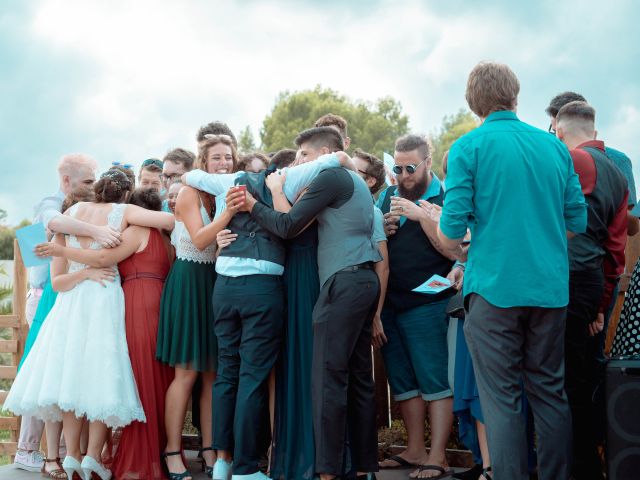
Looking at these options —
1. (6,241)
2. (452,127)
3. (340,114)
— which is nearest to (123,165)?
(6,241)

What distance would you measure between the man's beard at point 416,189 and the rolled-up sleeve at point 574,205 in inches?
54.0

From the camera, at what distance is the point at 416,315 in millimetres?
4867

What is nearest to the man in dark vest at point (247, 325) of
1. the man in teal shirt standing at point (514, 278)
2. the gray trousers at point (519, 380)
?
the man in teal shirt standing at point (514, 278)

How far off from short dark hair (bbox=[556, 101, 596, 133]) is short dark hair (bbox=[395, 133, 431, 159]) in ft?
3.17

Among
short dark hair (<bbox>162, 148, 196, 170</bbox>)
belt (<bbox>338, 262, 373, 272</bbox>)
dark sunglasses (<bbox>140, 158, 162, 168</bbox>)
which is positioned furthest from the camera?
dark sunglasses (<bbox>140, 158, 162, 168</bbox>)

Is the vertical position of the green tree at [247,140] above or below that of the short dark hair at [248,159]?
above

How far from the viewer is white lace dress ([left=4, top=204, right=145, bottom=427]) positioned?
464cm

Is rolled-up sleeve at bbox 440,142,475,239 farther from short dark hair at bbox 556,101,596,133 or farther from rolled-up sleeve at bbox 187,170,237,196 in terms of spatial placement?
rolled-up sleeve at bbox 187,170,237,196

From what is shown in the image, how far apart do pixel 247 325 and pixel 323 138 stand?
1149 mm

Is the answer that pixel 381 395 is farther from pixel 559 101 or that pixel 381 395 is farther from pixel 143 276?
pixel 559 101

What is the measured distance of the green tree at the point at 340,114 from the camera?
40031mm

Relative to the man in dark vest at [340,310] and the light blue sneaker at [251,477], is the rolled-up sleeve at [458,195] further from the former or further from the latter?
the light blue sneaker at [251,477]

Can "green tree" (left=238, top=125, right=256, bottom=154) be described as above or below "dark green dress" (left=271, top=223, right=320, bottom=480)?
above

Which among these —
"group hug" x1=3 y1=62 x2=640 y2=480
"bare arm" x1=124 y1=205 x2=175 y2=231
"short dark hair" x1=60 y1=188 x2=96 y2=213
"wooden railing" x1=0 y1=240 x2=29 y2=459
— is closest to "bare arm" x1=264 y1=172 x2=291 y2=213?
"group hug" x1=3 y1=62 x2=640 y2=480
